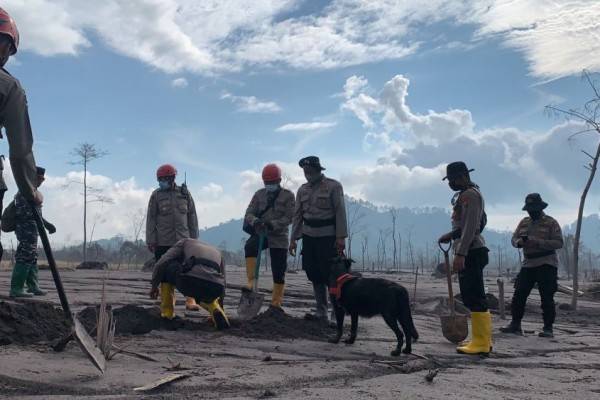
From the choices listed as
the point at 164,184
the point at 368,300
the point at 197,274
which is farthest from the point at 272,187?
the point at 368,300

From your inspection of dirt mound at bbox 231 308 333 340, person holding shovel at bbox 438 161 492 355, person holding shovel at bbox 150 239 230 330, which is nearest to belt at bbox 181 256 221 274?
person holding shovel at bbox 150 239 230 330

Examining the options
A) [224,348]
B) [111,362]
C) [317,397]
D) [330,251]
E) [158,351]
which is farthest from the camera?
[330,251]

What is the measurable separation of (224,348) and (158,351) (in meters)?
0.59

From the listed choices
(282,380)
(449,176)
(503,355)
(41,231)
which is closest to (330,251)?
(449,176)

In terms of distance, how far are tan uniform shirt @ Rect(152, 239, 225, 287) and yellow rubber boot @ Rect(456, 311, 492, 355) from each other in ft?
8.36

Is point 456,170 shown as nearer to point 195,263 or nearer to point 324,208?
point 324,208

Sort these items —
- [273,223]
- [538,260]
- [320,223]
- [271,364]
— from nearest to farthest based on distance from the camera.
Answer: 1. [271,364]
2. [320,223]
3. [273,223]
4. [538,260]

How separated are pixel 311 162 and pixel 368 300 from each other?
Answer: 207 centimetres

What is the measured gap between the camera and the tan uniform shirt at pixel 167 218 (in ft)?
25.9

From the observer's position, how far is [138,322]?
6023mm

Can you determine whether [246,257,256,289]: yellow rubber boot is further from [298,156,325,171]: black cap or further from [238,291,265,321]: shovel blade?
[298,156,325,171]: black cap

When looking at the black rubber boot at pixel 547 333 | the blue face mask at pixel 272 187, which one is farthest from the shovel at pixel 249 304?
the black rubber boot at pixel 547 333

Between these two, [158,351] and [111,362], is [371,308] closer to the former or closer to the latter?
[158,351]

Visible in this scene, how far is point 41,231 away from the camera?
4.05 m
